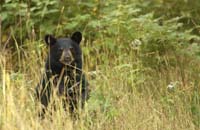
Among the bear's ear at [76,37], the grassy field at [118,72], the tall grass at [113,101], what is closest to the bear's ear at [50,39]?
the bear's ear at [76,37]

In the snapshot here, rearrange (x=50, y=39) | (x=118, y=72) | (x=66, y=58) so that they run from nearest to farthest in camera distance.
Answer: (x=66, y=58), (x=50, y=39), (x=118, y=72)

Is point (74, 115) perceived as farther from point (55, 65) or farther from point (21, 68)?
point (21, 68)

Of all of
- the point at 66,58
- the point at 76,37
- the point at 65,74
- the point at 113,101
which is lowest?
the point at 113,101

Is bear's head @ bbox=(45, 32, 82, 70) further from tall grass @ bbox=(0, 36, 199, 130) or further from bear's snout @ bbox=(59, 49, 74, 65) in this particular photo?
tall grass @ bbox=(0, 36, 199, 130)

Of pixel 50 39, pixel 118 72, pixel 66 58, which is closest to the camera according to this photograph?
pixel 66 58

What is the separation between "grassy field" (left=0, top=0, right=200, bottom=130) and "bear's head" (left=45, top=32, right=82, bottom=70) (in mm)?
361

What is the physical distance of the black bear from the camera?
22.9ft

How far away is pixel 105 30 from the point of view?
9.51 meters

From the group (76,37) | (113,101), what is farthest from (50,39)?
(113,101)

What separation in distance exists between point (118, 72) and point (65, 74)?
37.8 inches

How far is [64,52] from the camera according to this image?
716cm

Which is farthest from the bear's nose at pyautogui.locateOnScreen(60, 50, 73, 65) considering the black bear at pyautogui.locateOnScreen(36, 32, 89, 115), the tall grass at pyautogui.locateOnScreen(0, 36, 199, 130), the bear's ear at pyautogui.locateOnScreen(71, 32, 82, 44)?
the tall grass at pyautogui.locateOnScreen(0, 36, 199, 130)

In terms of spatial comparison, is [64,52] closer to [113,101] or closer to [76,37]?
[76,37]

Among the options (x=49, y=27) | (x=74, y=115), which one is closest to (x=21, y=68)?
(x=49, y=27)
